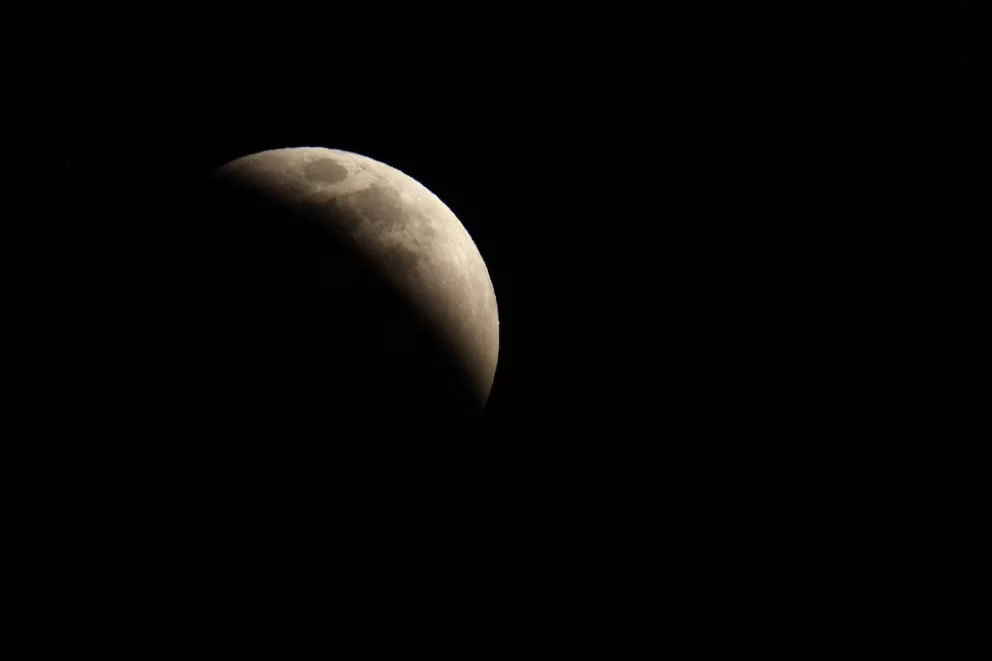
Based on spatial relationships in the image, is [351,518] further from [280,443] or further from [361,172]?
[361,172]

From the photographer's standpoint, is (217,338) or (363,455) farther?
(363,455)

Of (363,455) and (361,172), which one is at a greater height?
(361,172)

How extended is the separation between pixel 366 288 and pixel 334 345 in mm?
338

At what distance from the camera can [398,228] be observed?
3.53 m

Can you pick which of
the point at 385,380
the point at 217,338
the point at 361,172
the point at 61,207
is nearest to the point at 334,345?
the point at 385,380

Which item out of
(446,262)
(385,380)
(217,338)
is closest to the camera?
(217,338)

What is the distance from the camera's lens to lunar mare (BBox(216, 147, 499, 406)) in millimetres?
3379

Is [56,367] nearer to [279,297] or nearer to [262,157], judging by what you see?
[279,297]

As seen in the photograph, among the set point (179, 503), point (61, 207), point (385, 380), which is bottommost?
point (179, 503)

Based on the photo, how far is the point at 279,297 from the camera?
3062 millimetres

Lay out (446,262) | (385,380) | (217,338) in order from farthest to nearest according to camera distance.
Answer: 1. (446,262)
2. (385,380)
3. (217,338)

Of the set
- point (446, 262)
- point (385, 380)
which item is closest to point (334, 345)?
point (385, 380)

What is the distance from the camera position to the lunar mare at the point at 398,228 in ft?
11.1

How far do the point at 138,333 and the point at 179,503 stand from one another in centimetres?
84
